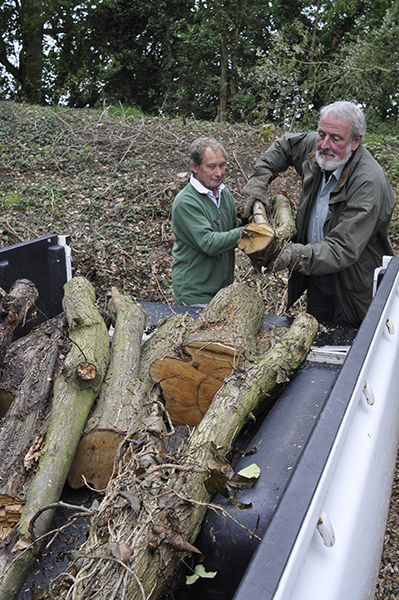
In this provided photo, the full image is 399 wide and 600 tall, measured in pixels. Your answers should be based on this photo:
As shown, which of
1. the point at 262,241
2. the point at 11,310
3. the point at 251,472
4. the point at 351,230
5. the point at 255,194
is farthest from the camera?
the point at 255,194

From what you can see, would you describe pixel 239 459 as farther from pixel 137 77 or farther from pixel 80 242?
pixel 137 77

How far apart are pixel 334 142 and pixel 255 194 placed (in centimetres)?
71

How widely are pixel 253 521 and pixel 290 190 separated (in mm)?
6614

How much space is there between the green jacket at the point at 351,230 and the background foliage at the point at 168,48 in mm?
9201

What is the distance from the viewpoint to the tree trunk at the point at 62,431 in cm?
157

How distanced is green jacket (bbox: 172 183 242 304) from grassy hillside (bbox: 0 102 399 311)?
179 cm

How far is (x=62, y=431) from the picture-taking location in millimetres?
1929

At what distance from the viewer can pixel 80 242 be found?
6.44m

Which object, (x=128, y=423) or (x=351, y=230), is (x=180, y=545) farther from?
(x=351, y=230)

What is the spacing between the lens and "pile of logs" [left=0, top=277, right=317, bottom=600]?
4.65 feet

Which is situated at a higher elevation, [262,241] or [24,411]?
[262,241]

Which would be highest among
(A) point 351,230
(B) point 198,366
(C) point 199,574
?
(A) point 351,230

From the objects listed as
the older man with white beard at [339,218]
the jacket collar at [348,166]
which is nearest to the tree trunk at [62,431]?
the older man with white beard at [339,218]

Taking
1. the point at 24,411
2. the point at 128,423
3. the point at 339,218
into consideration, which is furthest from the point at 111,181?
the point at 128,423
